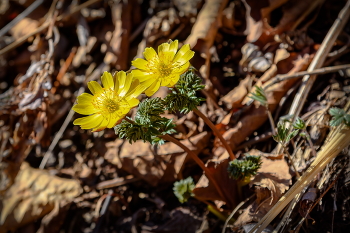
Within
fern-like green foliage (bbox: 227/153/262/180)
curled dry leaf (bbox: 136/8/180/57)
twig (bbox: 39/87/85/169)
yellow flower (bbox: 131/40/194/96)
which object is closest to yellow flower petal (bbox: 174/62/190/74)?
yellow flower (bbox: 131/40/194/96)

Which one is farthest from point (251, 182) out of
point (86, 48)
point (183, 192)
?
point (86, 48)

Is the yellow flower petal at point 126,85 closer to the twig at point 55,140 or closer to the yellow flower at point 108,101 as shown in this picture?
the yellow flower at point 108,101

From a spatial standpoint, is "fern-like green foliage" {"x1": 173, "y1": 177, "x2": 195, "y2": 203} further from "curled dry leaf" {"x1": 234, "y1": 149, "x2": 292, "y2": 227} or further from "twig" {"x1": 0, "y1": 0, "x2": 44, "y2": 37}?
"twig" {"x1": 0, "y1": 0, "x2": 44, "y2": 37}

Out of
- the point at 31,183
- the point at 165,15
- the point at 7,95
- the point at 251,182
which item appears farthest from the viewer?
the point at 165,15

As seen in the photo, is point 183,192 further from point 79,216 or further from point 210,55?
point 210,55

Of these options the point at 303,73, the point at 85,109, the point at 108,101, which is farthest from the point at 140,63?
the point at 303,73
